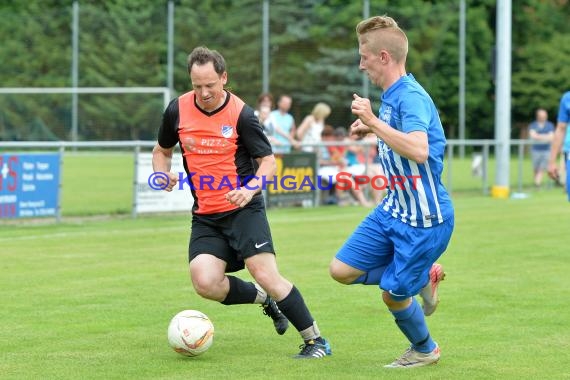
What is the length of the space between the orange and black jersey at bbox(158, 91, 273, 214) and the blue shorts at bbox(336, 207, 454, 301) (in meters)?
0.89

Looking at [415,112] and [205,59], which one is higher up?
[205,59]

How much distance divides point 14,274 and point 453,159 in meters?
14.0

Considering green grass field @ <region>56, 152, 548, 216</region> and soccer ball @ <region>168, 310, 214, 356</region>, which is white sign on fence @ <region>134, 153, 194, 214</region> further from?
soccer ball @ <region>168, 310, 214, 356</region>

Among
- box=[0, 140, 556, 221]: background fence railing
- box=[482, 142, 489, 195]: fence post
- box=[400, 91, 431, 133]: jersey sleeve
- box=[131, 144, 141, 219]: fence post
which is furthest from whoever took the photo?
box=[482, 142, 489, 195]: fence post

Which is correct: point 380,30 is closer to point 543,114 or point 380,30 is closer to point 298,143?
point 298,143

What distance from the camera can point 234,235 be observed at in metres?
6.79

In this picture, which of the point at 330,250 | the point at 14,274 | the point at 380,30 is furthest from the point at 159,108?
the point at 380,30

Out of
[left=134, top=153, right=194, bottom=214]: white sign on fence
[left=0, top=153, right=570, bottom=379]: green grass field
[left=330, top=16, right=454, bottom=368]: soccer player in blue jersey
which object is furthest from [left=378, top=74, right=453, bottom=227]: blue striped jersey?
[left=134, top=153, right=194, bottom=214]: white sign on fence

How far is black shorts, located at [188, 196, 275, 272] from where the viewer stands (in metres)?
6.72

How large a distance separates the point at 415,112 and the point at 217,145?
1.48 meters

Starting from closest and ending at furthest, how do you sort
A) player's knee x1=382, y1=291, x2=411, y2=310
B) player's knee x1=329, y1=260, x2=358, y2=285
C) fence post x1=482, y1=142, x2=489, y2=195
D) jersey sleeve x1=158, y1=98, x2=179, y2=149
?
player's knee x1=382, y1=291, x2=411, y2=310, player's knee x1=329, y1=260, x2=358, y2=285, jersey sleeve x1=158, y1=98, x2=179, y2=149, fence post x1=482, y1=142, x2=489, y2=195

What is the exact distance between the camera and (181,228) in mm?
14992

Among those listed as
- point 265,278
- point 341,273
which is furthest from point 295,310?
Result: point 341,273

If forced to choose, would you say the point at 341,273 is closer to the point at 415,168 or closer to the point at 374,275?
the point at 374,275
